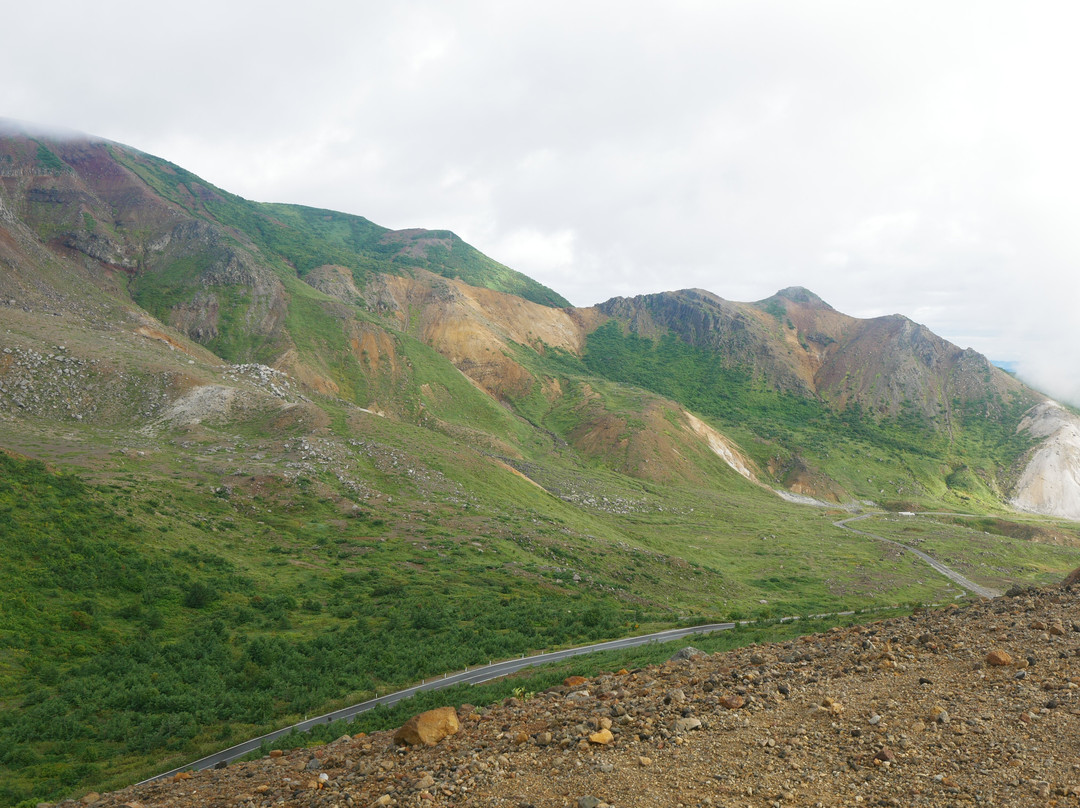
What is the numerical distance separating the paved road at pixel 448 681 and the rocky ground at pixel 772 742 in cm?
515

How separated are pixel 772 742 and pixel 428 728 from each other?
7.36m

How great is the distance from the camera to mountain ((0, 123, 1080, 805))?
26375 millimetres

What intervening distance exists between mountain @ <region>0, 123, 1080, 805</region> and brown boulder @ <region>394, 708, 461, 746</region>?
1255 centimetres

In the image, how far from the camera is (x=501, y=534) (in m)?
52.1

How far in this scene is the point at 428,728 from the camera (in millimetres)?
11734

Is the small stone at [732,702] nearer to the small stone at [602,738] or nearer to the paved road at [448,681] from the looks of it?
the small stone at [602,738]

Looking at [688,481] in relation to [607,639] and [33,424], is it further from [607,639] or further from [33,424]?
[33,424]

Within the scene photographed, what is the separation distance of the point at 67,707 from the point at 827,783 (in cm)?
2753

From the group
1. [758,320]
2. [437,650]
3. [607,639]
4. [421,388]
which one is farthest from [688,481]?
[758,320]

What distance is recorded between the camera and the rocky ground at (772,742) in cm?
738

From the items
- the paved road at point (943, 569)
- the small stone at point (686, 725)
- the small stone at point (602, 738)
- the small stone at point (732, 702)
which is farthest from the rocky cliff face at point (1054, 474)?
the small stone at point (602, 738)

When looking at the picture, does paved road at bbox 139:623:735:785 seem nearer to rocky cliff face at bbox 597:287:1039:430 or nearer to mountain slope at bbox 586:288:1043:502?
mountain slope at bbox 586:288:1043:502

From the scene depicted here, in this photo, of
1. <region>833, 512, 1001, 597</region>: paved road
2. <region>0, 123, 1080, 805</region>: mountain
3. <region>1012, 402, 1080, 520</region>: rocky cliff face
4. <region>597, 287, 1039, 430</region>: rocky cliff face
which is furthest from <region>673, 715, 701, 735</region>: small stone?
<region>597, 287, 1039, 430</region>: rocky cliff face

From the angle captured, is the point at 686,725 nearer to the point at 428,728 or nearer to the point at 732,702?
the point at 732,702
